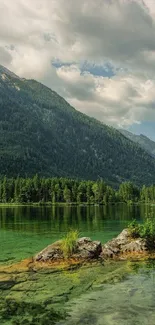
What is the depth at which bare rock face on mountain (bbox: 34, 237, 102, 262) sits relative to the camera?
36250mm

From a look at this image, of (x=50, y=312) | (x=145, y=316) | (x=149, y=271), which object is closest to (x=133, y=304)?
(x=145, y=316)

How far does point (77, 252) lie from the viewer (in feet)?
124

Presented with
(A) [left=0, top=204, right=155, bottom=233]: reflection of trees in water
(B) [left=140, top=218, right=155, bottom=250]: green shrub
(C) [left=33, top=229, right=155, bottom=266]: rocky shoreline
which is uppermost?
(B) [left=140, top=218, right=155, bottom=250]: green shrub

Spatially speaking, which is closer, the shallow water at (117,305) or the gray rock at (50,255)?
the shallow water at (117,305)

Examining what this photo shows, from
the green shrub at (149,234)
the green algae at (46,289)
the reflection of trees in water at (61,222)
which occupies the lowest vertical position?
the reflection of trees in water at (61,222)

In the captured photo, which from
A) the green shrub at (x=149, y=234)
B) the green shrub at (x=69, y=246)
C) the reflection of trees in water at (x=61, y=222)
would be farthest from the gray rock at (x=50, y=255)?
the reflection of trees in water at (x=61, y=222)

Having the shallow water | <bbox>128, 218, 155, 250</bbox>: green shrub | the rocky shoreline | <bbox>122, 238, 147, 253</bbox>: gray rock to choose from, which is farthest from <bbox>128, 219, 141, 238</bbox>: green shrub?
the shallow water

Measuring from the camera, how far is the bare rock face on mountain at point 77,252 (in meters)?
36.2

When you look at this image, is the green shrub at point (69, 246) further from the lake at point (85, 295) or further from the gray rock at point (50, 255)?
the lake at point (85, 295)

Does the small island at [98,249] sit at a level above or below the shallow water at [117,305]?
above

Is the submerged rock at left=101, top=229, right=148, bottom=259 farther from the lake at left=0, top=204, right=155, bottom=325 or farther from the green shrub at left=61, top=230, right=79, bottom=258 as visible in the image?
the lake at left=0, top=204, right=155, bottom=325

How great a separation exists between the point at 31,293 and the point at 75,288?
338cm

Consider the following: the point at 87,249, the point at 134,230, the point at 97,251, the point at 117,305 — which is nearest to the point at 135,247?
the point at 134,230

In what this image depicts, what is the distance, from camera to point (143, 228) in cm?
4234
